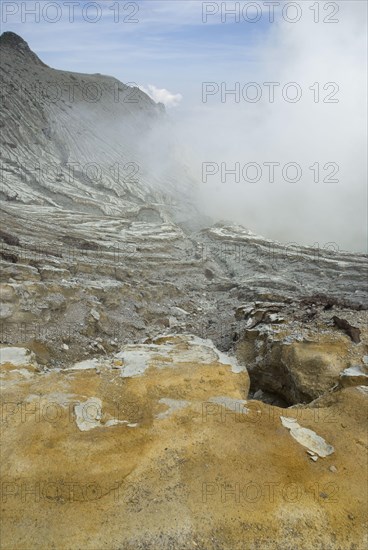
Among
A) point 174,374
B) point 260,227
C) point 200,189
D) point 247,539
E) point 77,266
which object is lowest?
point 247,539

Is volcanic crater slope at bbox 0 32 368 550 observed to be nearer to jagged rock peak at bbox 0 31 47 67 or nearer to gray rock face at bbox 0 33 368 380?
gray rock face at bbox 0 33 368 380

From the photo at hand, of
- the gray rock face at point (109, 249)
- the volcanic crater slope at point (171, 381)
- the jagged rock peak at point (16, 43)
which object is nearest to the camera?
the volcanic crater slope at point (171, 381)

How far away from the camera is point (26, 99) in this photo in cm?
3384

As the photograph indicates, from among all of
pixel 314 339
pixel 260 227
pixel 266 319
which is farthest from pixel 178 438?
pixel 260 227

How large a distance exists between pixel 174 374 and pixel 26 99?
30.0 m

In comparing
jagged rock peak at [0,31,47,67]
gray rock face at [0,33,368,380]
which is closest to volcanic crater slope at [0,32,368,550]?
gray rock face at [0,33,368,380]

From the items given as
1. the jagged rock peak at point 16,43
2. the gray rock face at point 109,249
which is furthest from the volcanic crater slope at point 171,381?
the jagged rock peak at point 16,43

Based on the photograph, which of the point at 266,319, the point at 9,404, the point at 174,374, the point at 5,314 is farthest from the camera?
the point at 266,319

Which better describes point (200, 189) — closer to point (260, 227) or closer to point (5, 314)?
point (260, 227)

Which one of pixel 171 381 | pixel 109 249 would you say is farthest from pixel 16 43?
pixel 171 381

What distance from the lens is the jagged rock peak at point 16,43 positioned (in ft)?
127

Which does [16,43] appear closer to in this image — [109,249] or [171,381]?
[109,249]

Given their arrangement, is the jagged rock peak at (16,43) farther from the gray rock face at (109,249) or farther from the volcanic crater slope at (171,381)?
the volcanic crater slope at (171,381)

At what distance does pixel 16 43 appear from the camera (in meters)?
39.0
